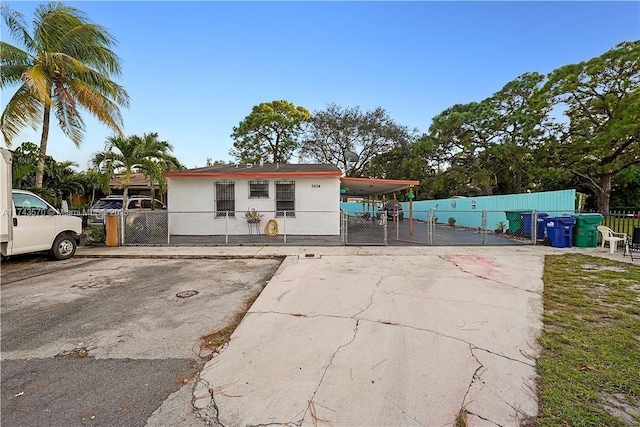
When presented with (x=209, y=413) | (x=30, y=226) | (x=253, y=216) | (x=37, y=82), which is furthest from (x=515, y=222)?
(x=37, y=82)

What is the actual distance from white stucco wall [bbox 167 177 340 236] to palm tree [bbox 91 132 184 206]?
3.14 m

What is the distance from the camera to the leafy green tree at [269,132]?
2859 centimetres

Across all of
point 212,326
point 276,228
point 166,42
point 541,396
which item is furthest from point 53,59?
point 541,396

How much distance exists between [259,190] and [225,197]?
151 centimetres

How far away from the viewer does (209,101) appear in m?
16.7

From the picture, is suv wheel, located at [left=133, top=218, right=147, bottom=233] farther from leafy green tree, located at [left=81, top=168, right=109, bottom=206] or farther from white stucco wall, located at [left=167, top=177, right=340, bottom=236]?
leafy green tree, located at [left=81, top=168, right=109, bottom=206]

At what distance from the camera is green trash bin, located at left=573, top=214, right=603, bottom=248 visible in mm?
9805

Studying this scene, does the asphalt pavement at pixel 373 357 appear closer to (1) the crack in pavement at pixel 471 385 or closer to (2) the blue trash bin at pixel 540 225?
(1) the crack in pavement at pixel 471 385

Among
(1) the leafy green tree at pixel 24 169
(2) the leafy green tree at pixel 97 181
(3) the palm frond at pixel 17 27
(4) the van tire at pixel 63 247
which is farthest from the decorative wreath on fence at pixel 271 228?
(3) the palm frond at pixel 17 27

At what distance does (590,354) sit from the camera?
10.0 ft

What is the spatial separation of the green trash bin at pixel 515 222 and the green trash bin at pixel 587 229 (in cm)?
226

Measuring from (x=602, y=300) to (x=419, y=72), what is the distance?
13415 mm

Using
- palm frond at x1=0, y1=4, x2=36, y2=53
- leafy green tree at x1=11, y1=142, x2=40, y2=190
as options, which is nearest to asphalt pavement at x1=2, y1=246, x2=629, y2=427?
leafy green tree at x1=11, y1=142, x2=40, y2=190

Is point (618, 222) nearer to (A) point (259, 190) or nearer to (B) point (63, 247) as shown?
(A) point (259, 190)
